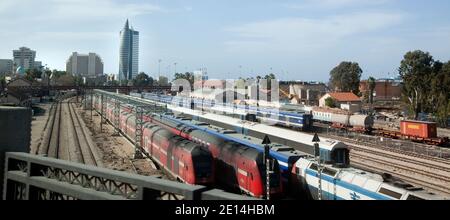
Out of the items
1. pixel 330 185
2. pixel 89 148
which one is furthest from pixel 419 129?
pixel 89 148

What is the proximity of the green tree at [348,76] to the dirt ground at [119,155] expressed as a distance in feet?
278

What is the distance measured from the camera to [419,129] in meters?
50.4

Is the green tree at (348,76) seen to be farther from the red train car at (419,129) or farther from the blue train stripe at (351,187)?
the blue train stripe at (351,187)

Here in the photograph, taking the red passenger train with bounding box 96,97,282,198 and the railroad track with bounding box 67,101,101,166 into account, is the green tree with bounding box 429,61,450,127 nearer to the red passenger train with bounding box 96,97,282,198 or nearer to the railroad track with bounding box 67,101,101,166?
the red passenger train with bounding box 96,97,282,198

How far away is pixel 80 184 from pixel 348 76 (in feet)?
413

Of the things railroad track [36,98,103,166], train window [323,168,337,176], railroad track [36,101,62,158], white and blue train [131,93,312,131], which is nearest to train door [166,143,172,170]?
railroad track [36,98,103,166]

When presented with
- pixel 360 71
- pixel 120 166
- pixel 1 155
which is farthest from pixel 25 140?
pixel 360 71

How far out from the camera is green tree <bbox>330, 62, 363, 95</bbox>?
122 metres

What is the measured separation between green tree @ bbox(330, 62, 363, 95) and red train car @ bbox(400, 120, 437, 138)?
230 ft

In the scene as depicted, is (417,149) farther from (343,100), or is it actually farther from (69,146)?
(343,100)

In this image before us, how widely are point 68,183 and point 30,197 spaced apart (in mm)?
1387

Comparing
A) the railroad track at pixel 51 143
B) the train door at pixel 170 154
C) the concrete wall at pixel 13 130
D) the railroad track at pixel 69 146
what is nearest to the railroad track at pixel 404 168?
the train door at pixel 170 154

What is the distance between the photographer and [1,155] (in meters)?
9.94
